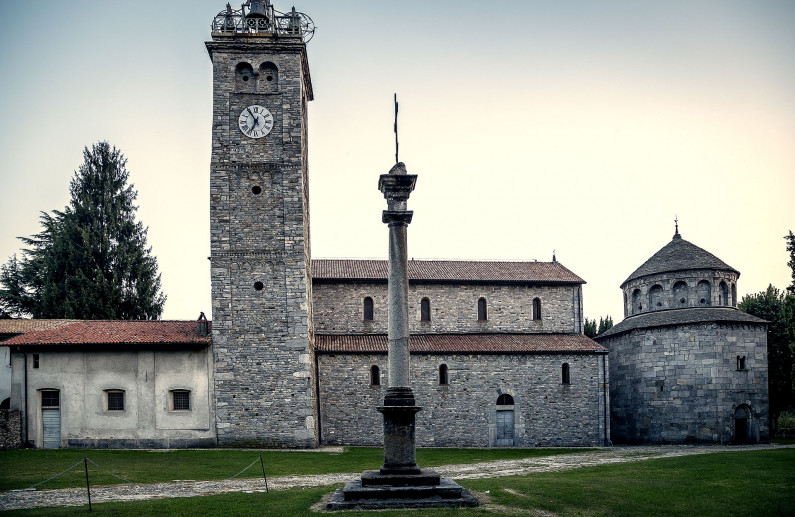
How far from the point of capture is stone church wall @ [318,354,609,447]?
3362 centimetres

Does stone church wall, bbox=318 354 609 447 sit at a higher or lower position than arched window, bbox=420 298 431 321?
lower

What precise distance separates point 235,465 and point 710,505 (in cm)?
1528

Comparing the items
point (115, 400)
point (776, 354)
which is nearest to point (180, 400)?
point (115, 400)

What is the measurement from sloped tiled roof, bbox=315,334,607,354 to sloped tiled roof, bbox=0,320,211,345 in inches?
265

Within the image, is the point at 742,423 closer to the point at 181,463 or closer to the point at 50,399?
the point at 181,463

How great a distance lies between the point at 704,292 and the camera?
3812 cm

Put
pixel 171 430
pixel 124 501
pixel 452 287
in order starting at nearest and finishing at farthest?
1. pixel 124 501
2. pixel 171 430
3. pixel 452 287

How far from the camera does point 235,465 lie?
23.2 m

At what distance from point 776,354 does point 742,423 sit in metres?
9.32

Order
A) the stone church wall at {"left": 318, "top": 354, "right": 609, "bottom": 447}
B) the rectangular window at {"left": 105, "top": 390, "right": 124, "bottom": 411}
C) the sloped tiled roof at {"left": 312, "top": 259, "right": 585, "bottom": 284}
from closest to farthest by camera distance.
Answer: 1. the rectangular window at {"left": 105, "top": 390, "right": 124, "bottom": 411}
2. the stone church wall at {"left": 318, "top": 354, "right": 609, "bottom": 447}
3. the sloped tiled roof at {"left": 312, "top": 259, "right": 585, "bottom": 284}

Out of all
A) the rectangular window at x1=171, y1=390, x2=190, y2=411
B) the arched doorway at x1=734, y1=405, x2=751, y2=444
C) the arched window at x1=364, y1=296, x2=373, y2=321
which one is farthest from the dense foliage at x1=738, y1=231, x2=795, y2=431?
the rectangular window at x1=171, y1=390, x2=190, y2=411

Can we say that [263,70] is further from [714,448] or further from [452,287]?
[714,448]

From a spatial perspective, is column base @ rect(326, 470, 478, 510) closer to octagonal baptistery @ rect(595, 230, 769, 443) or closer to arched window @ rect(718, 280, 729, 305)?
octagonal baptistery @ rect(595, 230, 769, 443)

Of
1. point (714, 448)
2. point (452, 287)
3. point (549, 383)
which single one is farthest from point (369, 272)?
point (714, 448)
